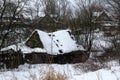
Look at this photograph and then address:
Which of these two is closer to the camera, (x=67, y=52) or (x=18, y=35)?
(x=18, y=35)

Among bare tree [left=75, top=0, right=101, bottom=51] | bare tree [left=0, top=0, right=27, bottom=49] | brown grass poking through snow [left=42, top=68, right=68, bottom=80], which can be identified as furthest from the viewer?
bare tree [left=75, top=0, right=101, bottom=51]

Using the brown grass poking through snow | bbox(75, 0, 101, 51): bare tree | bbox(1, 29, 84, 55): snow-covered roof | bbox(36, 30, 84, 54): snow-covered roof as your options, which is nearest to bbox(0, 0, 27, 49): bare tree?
bbox(1, 29, 84, 55): snow-covered roof

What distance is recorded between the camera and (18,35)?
97.2ft

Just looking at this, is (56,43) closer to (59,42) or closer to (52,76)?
(59,42)

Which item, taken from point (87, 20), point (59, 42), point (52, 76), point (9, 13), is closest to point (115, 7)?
point (9, 13)

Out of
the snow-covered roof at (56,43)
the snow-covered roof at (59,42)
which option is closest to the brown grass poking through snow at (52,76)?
the snow-covered roof at (56,43)

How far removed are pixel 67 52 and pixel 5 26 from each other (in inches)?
503

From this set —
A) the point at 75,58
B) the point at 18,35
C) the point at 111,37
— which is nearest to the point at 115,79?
the point at 18,35

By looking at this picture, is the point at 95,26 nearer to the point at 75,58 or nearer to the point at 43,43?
the point at 75,58

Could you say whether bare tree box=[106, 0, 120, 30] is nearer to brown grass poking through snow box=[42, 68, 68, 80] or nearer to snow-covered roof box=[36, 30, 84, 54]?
snow-covered roof box=[36, 30, 84, 54]

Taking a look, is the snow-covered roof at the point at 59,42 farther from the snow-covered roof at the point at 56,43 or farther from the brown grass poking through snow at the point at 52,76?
the brown grass poking through snow at the point at 52,76

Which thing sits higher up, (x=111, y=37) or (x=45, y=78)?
(x=45, y=78)

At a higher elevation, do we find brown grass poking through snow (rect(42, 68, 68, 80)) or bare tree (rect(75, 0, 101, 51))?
brown grass poking through snow (rect(42, 68, 68, 80))

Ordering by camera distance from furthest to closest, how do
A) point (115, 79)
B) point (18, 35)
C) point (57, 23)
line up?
1. point (57, 23)
2. point (18, 35)
3. point (115, 79)
